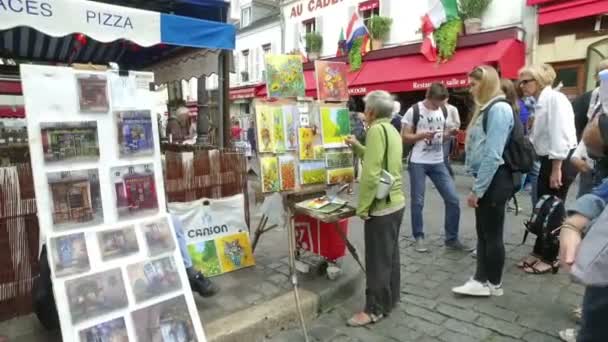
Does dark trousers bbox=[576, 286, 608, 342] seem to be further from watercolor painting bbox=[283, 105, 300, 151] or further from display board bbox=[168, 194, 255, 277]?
display board bbox=[168, 194, 255, 277]

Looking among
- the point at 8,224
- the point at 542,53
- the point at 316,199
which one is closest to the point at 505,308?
the point at 316,199

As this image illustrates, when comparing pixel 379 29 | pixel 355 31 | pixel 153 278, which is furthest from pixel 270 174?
pixel 355 31

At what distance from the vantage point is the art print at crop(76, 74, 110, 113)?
2090 millimetres

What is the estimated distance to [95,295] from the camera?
1.98 meters

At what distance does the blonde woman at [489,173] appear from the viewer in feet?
9.05

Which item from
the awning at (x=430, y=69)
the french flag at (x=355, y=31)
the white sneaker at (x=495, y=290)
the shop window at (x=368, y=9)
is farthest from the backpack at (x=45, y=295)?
the shop window at (x=368, y=9)

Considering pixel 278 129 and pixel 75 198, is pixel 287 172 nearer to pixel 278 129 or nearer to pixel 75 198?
pixel 278 129

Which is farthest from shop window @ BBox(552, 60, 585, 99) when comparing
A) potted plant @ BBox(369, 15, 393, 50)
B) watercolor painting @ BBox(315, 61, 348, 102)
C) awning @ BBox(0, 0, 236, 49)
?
awning @ BBox(0, 0, 236, 49)

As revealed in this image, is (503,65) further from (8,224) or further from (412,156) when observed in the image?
(8,224)

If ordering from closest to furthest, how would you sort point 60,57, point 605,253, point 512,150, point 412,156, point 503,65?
point 605,253, point 512,150, point 412,156, point 60,57, point 503,65

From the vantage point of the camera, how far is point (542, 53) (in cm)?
1012

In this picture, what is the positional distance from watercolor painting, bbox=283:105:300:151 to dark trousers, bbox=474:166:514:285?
4.93ft

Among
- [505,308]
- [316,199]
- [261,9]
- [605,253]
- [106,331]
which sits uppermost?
→ [261,9]

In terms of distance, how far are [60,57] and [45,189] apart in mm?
5302
